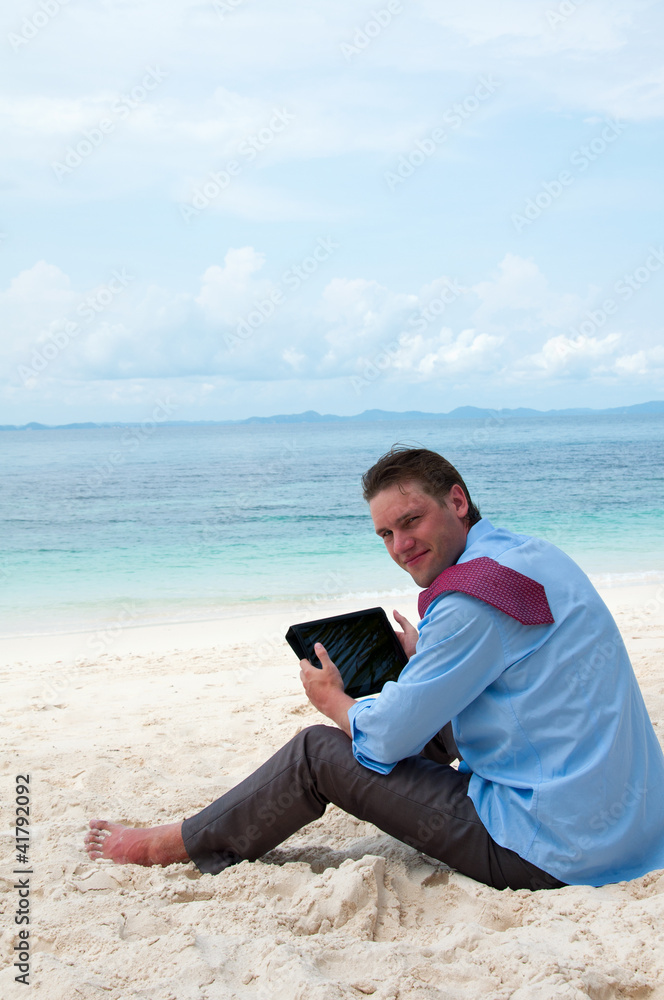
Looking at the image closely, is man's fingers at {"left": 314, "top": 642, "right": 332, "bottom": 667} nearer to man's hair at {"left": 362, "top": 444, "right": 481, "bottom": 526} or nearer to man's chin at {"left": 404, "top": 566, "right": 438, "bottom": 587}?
man's chin at {"left": 404, "top": 566, "right": 438, "bottom": 587}

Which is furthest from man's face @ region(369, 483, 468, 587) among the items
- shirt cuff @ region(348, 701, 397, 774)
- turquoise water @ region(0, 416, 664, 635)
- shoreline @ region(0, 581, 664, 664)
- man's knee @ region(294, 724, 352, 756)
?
shoreline @ region(0, 581, 664, 664)

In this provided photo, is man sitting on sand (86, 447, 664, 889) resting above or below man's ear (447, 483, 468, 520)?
below

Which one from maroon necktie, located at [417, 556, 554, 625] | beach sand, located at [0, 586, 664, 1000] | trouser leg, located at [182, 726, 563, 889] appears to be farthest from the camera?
trouser leg, located at [182, 726, 563, 889]

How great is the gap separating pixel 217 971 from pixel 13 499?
86.0 ft

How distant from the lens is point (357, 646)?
9.20 feet

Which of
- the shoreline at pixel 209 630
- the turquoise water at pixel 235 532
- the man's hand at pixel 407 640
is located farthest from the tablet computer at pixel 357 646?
the shoreline at pixel 209 630

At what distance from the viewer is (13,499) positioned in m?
25.8

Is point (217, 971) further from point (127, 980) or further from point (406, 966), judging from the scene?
point (406, 966)

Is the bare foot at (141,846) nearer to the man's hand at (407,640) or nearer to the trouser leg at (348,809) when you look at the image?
the trouser leg at (348,809)

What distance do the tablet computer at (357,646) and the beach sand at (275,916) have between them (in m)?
0.62

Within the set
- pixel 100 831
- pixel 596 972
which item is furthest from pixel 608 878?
pixel 100 831

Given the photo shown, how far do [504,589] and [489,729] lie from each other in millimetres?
450

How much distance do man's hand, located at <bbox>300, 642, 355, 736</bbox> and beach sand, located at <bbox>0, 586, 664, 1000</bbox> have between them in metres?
0.51

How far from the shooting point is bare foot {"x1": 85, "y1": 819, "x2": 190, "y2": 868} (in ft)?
8.75
